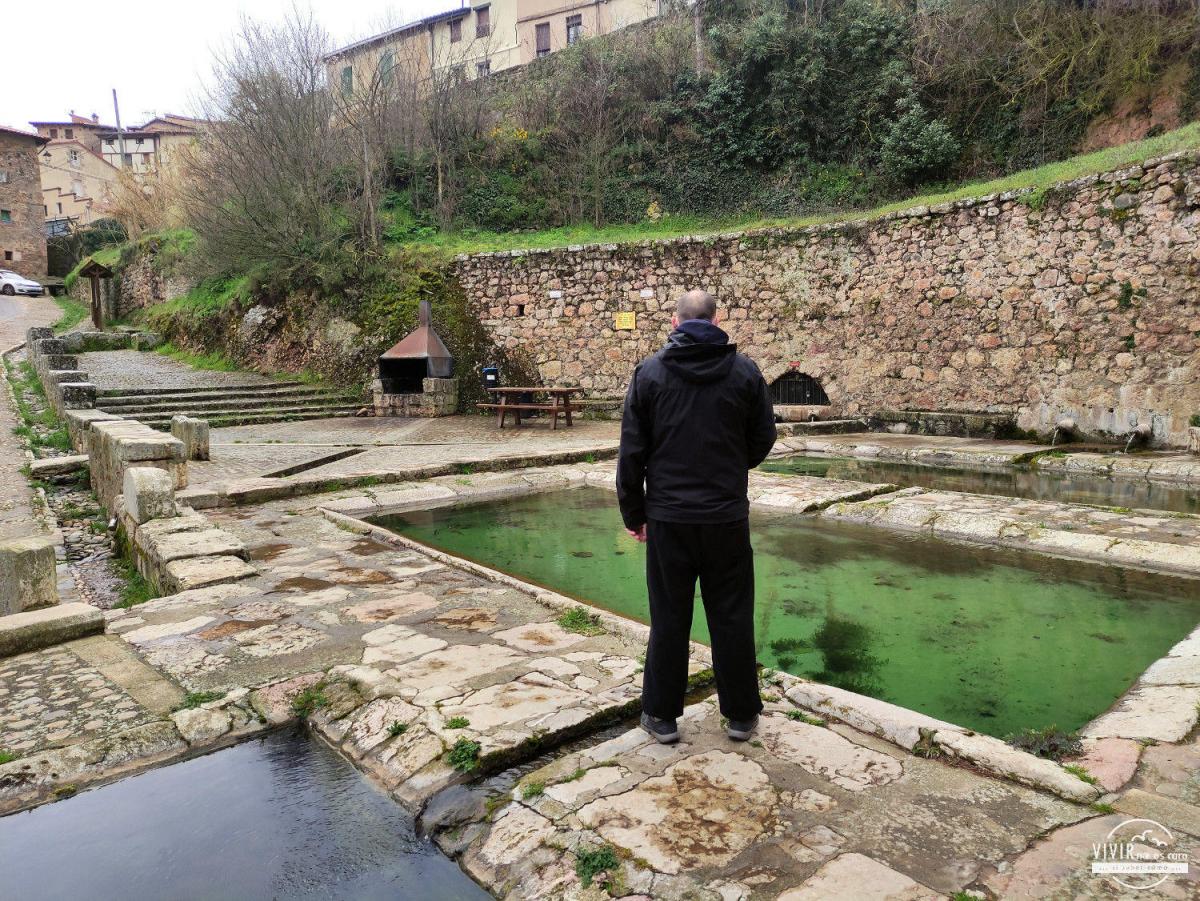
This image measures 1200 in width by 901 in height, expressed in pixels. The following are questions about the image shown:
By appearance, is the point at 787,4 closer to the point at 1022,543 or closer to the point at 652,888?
the point at 1022,543

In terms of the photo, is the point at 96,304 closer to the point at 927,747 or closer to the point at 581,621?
the point at 581,621

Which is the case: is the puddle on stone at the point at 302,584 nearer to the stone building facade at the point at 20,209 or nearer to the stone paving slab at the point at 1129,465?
the stone paving slab at the point at 1129,465

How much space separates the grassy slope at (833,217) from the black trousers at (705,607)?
10.1 meters

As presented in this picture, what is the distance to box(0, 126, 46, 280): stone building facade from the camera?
37062 mm

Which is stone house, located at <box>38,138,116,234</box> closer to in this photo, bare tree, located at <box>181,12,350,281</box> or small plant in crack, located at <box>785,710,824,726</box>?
bare tree, located at <box>181,12,350,281</box>

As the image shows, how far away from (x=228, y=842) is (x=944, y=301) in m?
11.6

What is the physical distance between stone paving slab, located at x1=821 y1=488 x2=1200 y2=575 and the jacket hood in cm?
387

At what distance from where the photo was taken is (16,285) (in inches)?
1280

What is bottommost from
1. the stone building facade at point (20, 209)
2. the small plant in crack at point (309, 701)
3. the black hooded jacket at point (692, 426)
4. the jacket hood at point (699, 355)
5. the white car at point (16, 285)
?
the small plant in crack at point (309, 701)

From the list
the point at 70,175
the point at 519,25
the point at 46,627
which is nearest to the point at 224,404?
the point at 46,627

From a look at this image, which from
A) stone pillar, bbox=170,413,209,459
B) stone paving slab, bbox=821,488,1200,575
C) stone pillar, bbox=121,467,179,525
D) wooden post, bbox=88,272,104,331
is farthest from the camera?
wooden post, bbox=88,272,104,331

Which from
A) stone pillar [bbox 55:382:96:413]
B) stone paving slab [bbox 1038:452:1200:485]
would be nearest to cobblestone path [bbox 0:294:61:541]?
stone pillar [bbox 55:382:96:413]

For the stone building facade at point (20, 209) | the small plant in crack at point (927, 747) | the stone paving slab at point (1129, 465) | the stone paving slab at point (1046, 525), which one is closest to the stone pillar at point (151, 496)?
the stone paving slab at point (1046, 525)

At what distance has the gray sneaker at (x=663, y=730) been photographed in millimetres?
2680
